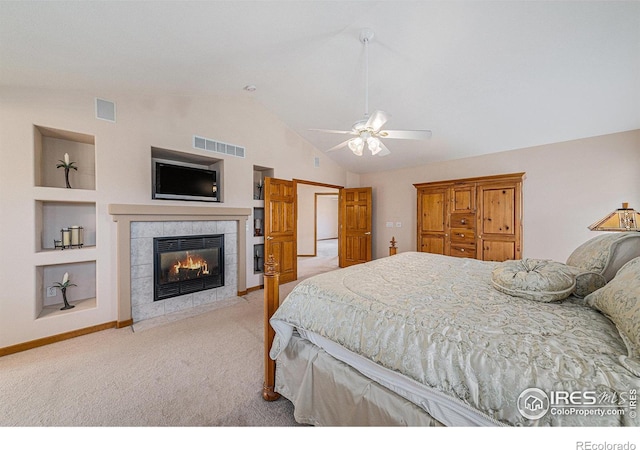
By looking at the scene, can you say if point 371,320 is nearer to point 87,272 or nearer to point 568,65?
point 568,65

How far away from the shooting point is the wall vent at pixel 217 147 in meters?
3.68

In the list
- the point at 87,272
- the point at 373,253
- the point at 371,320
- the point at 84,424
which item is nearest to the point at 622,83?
the point at 371,320

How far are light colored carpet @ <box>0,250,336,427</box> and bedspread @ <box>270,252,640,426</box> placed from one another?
1.82ft

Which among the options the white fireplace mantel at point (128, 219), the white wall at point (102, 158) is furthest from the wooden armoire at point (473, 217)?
the white fireplace mantel at point (128, 219)

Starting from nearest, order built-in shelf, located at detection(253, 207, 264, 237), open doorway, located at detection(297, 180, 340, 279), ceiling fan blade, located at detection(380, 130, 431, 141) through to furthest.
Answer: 1. ceiling fan blade, located at detection(380, 130, 431, 141)
2. built-in shelf, located at detection(253, 207, 264, 237)
3. open doorway, located at detection(297, 180, 340, 279)

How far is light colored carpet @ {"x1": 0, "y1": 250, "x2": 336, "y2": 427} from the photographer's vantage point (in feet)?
5.38

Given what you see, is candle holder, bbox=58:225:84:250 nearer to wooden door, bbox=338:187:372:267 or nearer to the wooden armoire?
wooden door, bbox=338:187:372:267

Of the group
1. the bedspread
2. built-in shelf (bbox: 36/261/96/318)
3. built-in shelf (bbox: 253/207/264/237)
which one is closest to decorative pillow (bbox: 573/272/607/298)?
the bedspread

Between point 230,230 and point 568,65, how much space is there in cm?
475

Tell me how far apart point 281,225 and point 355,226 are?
214cm

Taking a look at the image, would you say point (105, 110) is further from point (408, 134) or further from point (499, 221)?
point (499, 221)

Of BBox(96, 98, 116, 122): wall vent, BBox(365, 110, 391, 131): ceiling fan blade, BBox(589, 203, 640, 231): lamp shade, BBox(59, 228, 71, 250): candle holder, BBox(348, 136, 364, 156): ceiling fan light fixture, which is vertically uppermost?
BBox(96, 98, 116, 122): wall vent

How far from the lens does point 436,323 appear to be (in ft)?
3.73

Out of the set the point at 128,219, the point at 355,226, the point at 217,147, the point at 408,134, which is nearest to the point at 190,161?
the point at 217,147
